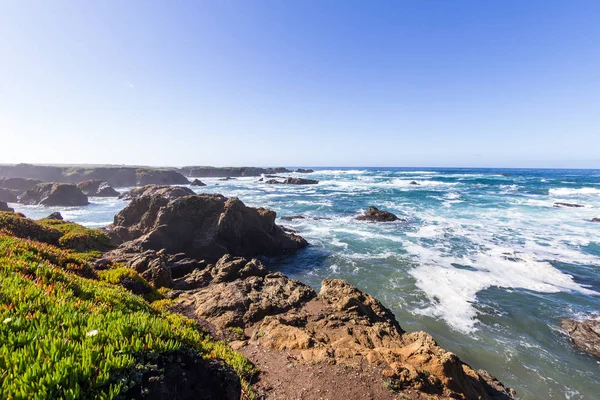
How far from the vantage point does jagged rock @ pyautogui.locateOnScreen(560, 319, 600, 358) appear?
10906 millimetres

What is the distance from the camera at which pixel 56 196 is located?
4956cm

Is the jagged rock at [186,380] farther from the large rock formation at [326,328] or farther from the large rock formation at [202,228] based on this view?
the large rock formation at [202,228]

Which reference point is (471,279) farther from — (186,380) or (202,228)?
(202,228)

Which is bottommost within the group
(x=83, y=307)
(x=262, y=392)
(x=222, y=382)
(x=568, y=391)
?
(x=568, y=391)

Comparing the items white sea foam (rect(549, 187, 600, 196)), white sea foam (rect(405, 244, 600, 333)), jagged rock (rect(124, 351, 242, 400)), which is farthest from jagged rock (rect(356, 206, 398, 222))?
white sea foam (rect(549, 187, 600, 196))

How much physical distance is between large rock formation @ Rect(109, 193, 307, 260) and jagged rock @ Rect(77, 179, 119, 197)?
160ft

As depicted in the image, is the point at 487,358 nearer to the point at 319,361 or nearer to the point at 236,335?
the point at 319,361

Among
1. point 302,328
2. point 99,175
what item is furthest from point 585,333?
point 99,175

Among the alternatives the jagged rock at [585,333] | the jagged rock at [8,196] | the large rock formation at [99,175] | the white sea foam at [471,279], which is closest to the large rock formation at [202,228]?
the white sea foam at [471,279]

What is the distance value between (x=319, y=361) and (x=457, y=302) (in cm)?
1121

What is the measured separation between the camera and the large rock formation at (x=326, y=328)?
644 cm

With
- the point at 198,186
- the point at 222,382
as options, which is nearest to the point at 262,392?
the point at 222,382

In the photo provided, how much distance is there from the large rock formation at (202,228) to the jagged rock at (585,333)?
17.3 meters

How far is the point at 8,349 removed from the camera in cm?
314
